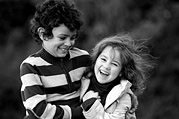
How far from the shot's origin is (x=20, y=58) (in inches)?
245

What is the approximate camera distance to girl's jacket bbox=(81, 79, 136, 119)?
2584 mm

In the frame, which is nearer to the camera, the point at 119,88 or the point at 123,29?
the point at 119,88

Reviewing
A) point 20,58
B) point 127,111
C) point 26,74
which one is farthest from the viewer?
point 20,58

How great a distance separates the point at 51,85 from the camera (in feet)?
8.48

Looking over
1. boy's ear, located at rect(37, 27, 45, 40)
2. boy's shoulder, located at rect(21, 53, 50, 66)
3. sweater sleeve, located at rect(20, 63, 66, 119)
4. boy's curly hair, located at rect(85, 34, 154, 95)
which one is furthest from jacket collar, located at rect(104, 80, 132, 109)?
boy's ear, located at rect(37, 27, 45, 40)

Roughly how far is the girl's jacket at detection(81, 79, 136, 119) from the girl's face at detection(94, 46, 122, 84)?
8 cm

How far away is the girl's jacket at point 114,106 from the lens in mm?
2584

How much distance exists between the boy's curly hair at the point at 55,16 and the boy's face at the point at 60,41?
3 centimetres

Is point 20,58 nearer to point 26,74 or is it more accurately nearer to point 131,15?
point 131,15

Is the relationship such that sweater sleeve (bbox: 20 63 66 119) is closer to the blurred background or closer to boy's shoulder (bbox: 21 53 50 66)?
boy's shoulder (bbox: 21 53 50 66)

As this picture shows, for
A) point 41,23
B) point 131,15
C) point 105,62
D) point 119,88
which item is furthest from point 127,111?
point 131,15

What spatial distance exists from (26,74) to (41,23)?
358mm

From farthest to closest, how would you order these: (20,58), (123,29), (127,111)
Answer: (20,58)
(123,29)
(127,111)

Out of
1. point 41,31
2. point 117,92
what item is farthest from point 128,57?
point 41,31
